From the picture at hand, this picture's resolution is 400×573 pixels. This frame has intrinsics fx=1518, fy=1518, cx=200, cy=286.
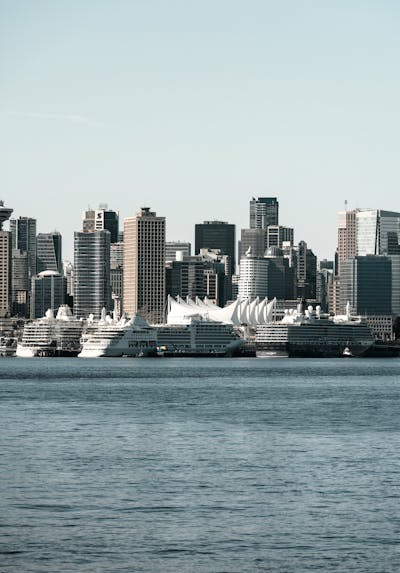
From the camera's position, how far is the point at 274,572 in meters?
32.2

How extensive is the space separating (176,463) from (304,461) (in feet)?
14.1

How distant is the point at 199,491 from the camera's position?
4328 centimetres

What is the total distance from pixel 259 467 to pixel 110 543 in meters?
14.5

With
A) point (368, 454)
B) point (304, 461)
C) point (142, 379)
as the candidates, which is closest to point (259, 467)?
point (304, 461)

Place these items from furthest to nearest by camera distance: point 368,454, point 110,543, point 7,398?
point 7,398 < point 368,454 < point 110,543

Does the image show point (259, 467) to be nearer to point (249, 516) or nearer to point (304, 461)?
point (304, 461)

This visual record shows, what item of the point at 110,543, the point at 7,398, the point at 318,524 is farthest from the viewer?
the point at 7,398

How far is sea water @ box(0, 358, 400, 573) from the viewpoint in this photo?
111 feet

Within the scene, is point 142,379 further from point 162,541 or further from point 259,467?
point 162,541

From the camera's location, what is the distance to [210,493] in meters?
42.9

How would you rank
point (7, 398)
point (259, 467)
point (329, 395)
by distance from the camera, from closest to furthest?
1. point (259, 467)
2. point (7, 398)
3. point (329, 395)

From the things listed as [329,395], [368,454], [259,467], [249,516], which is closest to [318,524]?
[249,516]

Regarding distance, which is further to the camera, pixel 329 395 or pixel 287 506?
→ pixel 329 395

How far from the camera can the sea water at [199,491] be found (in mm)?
33844
